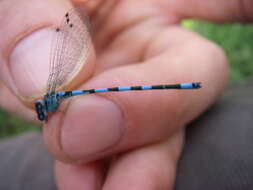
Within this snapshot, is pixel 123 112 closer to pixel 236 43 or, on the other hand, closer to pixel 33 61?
pixel 33 61

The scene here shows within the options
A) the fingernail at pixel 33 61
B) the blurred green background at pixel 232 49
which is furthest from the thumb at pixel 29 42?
the blurred green background at pixel 232 49

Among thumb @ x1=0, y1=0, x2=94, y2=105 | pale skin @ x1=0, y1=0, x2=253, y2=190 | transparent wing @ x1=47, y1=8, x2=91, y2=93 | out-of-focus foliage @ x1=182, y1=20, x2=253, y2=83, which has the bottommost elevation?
out-of-focus foliage @ x1=182, y1=20, x2=253, y2=83

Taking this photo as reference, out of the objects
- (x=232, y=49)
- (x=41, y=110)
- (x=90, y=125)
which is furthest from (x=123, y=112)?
(x=232, y=49)

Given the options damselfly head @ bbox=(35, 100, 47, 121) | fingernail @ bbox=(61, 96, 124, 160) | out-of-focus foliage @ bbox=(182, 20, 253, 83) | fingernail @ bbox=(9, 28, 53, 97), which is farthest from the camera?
out-of-focus foliage @ bbox=(182, 20, 253, 83)

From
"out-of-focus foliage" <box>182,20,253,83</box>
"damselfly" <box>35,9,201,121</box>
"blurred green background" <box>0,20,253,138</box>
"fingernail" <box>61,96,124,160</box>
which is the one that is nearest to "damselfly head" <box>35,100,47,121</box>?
"damselfly" <box>35,9,201,121</box>

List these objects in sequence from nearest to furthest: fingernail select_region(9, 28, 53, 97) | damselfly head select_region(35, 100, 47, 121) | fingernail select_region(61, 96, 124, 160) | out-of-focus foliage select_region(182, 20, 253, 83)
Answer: fingernail select_region(61, 96, 124, 160), fingernail select_region(9, 28, 53, 97), damselfly head select_region(35, 100, 47, 121), out-of-focus foliage select_region(182, 20, 253, 83)

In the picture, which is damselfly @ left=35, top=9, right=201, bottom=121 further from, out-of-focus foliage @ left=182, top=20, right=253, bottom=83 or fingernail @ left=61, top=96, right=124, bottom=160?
out-of-focus foliage @ left=182, top=20, right=253, bottom=83
